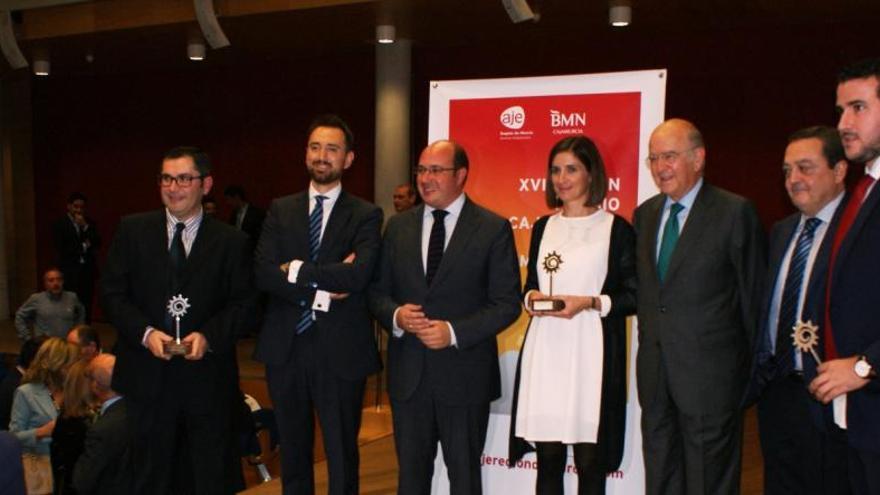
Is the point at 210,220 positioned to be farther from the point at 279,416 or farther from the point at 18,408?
the point at 18,408

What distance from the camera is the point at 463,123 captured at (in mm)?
4234

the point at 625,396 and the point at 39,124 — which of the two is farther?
the point at 39,124

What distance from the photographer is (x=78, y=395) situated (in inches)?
172

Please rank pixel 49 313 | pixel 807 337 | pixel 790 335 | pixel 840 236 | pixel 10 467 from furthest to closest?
pixel 49 313 < pixel 790 335 < pixel 807 337 < pixel 840 236 < pixel 10 467

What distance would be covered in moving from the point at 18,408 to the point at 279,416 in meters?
2.44

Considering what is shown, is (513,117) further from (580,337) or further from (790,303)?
(790,303)

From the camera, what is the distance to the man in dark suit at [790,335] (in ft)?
10.2

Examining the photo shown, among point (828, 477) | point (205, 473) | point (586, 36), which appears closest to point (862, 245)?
point (828, 477)

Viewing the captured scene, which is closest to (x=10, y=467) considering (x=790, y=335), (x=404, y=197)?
(x=790, y=335)

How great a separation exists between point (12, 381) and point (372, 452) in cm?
239

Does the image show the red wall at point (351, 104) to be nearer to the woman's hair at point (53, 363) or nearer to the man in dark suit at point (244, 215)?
the man in dark suit at point (244, 215)

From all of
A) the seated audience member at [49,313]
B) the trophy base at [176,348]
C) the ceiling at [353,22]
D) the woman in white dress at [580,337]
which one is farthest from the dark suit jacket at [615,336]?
the seated audience member at [49,313]

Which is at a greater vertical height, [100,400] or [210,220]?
[210,220]

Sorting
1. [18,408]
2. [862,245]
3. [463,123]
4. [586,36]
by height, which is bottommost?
[18,408]
